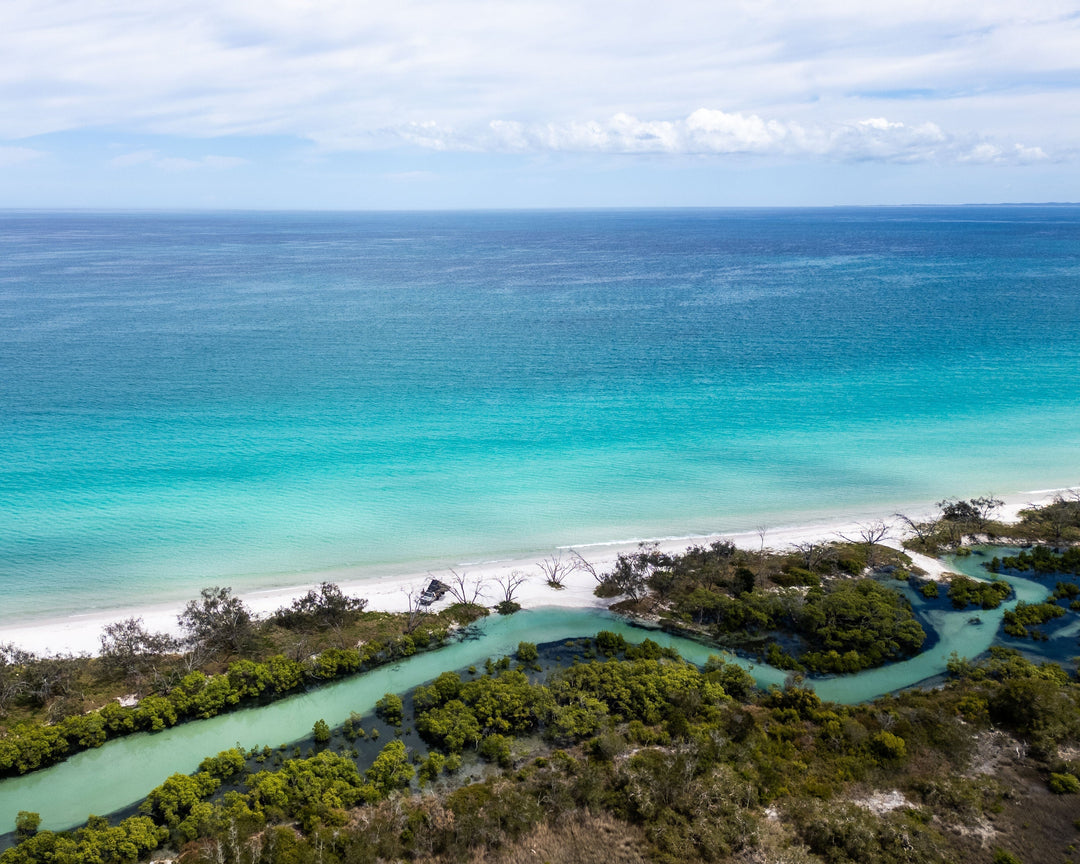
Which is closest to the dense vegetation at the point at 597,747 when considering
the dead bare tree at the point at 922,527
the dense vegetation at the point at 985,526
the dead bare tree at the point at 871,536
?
the dead bare tree at the point at 871,536

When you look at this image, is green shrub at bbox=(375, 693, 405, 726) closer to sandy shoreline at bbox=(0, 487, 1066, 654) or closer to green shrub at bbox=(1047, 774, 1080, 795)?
sandy shoreline at bbox=(0, 487, 1066, 654)

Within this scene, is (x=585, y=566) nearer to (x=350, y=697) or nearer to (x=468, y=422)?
(x=350, y=697)

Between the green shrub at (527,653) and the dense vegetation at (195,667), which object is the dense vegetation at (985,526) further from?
Answer: the dense vegetation at (195,667)

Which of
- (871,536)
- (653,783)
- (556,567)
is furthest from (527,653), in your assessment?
(871,536)

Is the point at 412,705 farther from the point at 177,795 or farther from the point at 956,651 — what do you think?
the point at 956,651

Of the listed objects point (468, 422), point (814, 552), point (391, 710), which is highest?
point (468, 422)
